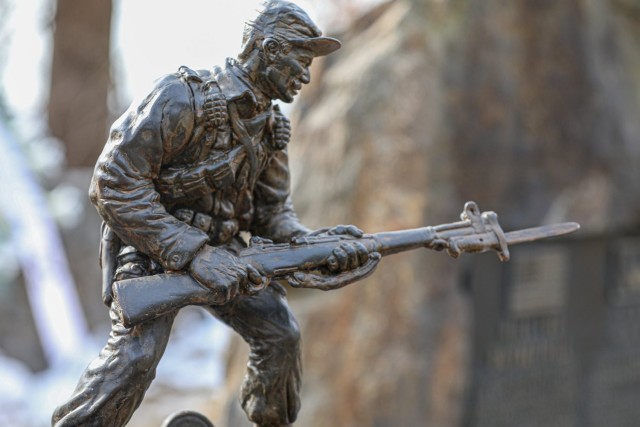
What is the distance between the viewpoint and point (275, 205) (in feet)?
7.48

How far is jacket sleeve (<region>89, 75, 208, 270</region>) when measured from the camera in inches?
73.8

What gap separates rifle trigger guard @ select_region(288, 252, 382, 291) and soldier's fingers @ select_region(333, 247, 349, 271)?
0.9 inches

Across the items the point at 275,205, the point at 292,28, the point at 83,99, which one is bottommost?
the point at 275,205

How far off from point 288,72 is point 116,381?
34.9 inches

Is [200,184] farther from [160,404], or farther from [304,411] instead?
[160,404]

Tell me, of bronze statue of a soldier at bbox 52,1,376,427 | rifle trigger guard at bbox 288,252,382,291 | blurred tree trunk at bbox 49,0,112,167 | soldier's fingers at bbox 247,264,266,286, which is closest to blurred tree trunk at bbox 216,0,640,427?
bronze statue of a soldier at bbox 52,1,376,427

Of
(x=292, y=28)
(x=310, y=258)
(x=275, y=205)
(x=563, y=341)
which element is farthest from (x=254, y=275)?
(x=563, y=341)

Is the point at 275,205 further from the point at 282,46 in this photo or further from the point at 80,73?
the point at 80,73

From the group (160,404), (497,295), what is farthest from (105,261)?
(160,404)

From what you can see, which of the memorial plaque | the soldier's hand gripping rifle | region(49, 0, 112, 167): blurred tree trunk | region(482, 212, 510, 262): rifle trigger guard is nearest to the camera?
the soldier's hand gripping rifle

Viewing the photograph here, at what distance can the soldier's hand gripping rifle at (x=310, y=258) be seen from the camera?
6.09ft

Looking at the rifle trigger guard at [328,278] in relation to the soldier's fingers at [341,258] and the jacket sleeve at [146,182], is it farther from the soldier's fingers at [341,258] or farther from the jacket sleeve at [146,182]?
the jacket sleeve at [146,182]

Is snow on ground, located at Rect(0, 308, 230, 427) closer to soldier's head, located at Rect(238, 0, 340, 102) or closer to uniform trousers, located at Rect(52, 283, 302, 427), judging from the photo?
uniform trousers, located at Rect(52, 283, 302, 427)

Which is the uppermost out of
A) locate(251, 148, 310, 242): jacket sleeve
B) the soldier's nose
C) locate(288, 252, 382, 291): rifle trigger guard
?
the soldier's nose
